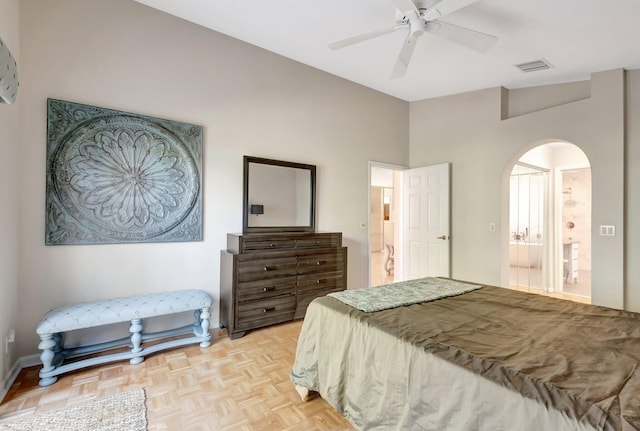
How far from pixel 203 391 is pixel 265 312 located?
1078 millimetres

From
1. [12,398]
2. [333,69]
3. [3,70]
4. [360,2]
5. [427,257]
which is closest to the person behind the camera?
[3,70]

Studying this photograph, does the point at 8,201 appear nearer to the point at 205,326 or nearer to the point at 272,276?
the point at 205,326

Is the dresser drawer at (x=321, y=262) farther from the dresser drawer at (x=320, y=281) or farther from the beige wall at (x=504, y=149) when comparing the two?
the beige wall at (x=504, y=149)

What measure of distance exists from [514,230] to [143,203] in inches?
207

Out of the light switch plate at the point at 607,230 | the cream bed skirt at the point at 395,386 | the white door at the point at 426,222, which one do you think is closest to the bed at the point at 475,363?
the cream bed skirt at the point at 395,386

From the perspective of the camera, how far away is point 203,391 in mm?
2064

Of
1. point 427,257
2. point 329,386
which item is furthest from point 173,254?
point 427,257

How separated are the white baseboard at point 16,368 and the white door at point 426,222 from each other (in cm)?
444

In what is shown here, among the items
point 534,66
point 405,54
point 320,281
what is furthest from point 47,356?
point 534,66

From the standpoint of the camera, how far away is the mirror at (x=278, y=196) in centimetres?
342

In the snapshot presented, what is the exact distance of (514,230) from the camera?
4891 mm

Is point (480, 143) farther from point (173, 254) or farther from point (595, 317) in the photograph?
point (173, 254)

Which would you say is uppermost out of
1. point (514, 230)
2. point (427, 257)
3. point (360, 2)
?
point (360, 2)

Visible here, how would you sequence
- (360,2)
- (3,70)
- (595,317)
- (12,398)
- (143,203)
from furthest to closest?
1. (143,203)
2. (360,2)
3. (12,398)
4. (595,317)
5. (3,70)
